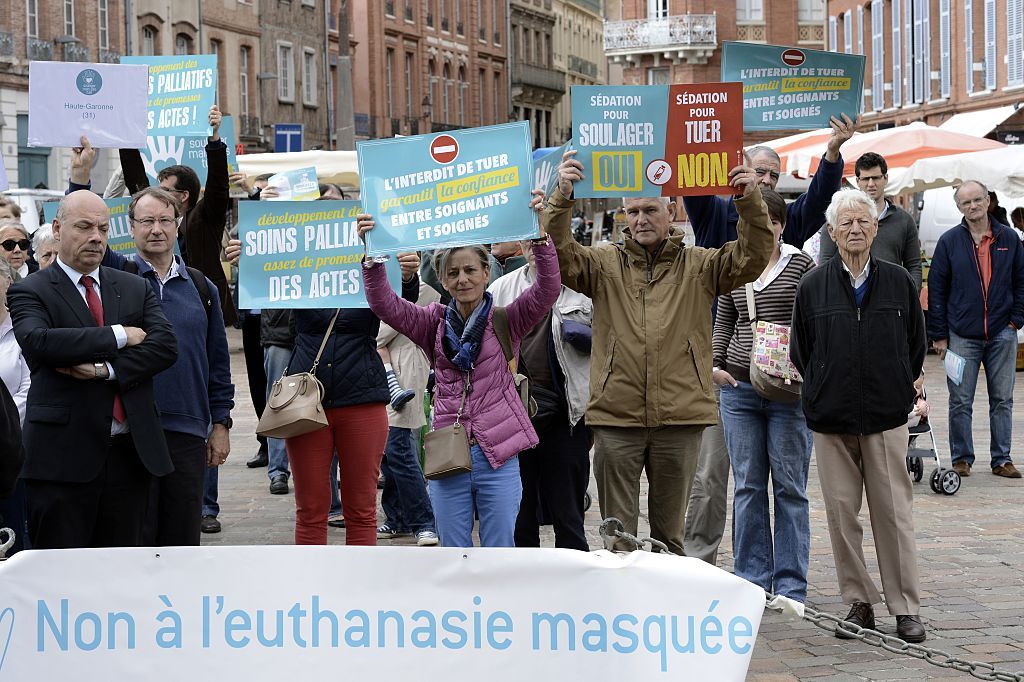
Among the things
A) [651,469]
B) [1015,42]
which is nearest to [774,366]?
[651,469]

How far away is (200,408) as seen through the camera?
6.61 metres

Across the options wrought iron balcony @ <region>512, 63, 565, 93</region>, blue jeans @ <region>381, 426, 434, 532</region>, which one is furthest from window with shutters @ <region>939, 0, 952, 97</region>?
wrought iron balcony @ <region>512, 63, 565, 93</region>

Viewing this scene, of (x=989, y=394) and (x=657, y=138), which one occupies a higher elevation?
(x=657, y=138)

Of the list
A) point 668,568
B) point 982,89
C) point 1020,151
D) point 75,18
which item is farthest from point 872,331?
point 75,18

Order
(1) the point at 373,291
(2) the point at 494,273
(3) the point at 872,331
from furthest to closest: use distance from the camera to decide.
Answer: (2) the point at 494,273
(3) the point at 872,331
(1) the point at 373,291

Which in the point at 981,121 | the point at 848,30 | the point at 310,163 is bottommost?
the point at 310,163

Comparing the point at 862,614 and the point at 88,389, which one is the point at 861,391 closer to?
the point at 862,614

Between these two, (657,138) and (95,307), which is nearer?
(95,307)

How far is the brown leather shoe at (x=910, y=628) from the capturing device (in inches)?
265

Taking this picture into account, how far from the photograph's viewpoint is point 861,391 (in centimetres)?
678

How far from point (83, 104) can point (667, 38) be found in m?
70.5

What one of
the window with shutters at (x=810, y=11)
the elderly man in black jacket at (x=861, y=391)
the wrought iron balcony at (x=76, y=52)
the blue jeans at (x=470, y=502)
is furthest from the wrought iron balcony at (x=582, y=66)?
the blue jeans at (x=470, y=502)

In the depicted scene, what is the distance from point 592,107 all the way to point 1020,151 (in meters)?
12.9

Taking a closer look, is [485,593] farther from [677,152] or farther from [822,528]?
[822,528]
